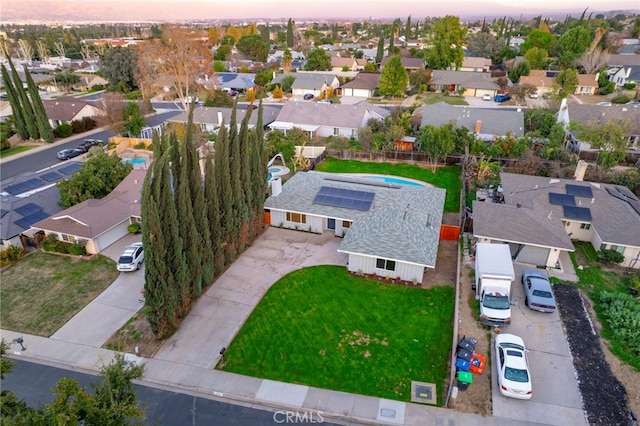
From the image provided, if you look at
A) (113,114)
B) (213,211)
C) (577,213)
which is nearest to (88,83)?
(113,114)

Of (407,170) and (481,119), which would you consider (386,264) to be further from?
(481,119)

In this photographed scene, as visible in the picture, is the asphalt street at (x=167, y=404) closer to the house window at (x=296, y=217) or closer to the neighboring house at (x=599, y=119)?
the house window at (x=296, y=217)

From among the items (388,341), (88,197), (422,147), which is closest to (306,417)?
(388,341)

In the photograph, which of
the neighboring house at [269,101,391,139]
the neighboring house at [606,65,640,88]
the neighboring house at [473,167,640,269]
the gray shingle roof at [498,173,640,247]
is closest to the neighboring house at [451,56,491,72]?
the neighboring house at [606,65,640,88]

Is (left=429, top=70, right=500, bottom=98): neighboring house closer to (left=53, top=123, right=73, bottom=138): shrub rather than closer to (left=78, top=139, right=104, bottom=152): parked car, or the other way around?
(left=78, top=139, right=104, bottom=152): parked car

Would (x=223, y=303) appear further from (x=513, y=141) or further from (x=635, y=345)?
(x=513, y=141)

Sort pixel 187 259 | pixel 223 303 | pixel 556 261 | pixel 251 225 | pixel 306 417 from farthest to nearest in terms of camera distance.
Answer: pixel 251 225 → pixel 556 261 → pixel 223 303 → pixel 187 259 → pixel 306 417
